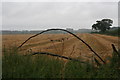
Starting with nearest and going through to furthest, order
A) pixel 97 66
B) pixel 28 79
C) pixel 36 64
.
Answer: pixel 28 79 < pixel 36 64 < pixel 97 66

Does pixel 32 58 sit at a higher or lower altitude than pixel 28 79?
higher

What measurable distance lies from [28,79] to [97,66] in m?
1.08

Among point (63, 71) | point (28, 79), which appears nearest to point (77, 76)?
point (63, 71)

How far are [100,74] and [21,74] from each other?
106 cm

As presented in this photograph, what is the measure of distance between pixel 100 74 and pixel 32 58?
1.05 m

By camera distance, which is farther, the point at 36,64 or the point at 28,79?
the point at 36,64

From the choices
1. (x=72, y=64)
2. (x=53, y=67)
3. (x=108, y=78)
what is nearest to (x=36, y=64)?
(x=53, y=67)

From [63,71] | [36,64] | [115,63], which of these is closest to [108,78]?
[115,63]

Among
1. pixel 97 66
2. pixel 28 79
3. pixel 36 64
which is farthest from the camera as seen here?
pixel 97 66

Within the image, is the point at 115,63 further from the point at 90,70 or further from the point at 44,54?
the point at 44,54

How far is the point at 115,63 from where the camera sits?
3297 mm

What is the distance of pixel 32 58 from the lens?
3.41 m

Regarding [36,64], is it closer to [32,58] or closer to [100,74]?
[32,58]

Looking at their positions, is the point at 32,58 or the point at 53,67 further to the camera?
the point at 32,58
